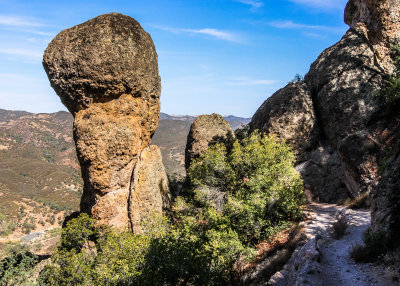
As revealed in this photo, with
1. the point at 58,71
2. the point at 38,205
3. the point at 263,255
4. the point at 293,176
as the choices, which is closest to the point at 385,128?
the point at 293,176

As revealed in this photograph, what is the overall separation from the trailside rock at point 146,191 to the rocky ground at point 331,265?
9630mm

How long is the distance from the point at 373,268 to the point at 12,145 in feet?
479

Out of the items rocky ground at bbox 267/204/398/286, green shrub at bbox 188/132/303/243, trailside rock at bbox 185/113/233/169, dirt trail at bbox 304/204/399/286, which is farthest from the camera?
trailside rock at bbox 185/113/233/169

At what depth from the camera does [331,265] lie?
32.8ft

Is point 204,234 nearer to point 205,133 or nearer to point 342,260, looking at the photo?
point 342,260

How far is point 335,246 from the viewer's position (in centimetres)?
1188

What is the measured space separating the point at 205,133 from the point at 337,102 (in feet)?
40.3

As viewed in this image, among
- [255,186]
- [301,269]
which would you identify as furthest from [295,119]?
[301,269]

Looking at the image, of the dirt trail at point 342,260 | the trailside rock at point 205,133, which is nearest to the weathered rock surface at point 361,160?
the dirt trail at point 342,260

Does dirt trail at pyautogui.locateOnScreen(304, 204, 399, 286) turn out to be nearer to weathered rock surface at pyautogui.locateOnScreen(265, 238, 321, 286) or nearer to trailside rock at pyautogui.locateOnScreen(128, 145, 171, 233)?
weathered rock surface at pyautogui.locateOnScreen(265, 238, 321, 286)

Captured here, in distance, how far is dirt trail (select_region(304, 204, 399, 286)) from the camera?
8.27m

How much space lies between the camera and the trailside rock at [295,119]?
85.4ft

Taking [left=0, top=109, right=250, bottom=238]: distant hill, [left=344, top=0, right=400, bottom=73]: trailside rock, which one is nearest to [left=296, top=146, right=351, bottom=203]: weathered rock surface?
[left=344, top=0, right=400, bottom=73]: trailside rock

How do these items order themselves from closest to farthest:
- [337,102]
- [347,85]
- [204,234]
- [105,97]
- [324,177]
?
[204,234] → [105,97] → [324,177] → [347,85] → [337,102]
